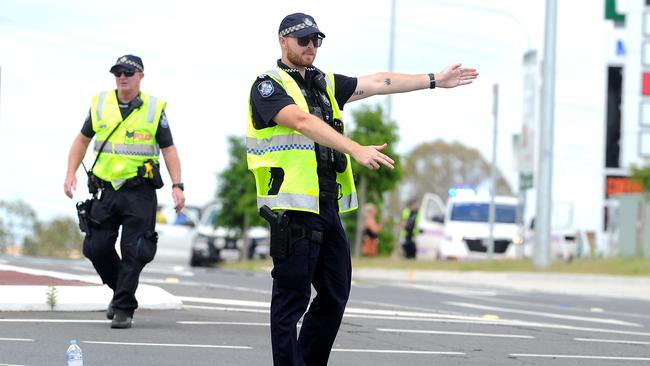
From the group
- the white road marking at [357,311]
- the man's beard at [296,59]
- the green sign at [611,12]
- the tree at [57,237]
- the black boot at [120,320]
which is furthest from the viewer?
the tree at [57,237]

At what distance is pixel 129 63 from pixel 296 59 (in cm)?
366

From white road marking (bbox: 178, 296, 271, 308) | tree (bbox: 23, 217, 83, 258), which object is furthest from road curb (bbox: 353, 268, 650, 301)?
tree (bbox: 23, 217, 83, 258)

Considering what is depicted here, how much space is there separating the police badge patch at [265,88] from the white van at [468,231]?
27650 millimetres

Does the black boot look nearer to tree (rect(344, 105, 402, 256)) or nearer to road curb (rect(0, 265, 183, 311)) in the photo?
road curb (rect(0, 265, 183, 311))

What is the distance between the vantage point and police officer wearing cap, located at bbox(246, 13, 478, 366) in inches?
279

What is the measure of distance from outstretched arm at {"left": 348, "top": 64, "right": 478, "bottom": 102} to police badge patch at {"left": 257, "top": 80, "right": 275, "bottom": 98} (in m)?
0.69

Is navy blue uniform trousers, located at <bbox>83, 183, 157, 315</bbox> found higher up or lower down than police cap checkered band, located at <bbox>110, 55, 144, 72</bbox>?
lower down

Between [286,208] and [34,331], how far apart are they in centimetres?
369

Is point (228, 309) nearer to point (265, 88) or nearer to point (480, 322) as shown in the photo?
point (480, 322)

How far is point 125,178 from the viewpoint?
10586 millimetres

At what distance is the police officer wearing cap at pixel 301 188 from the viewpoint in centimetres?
707

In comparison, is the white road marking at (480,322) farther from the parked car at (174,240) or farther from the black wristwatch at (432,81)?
the parked car at (174,240)

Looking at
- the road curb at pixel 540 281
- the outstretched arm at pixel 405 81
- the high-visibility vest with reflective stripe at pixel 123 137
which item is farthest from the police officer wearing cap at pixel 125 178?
the road curb at pixel 540 281

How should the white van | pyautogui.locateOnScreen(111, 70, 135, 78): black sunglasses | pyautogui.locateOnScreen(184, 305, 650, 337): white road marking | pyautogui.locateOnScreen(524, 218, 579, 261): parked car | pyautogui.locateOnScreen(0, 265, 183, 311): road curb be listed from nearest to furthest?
pyautogui.locateOnScreen(111, 70, 135, 78): black sunglasses, pyautogui.locateOnScreen(0, 265, 183, 311): road curb, pyautogui.locateOnScreen(184, 305, 650, 337): white road marking, the white van, pyautogui.locateOnScreen(524, 218, 579, 261): parked car
